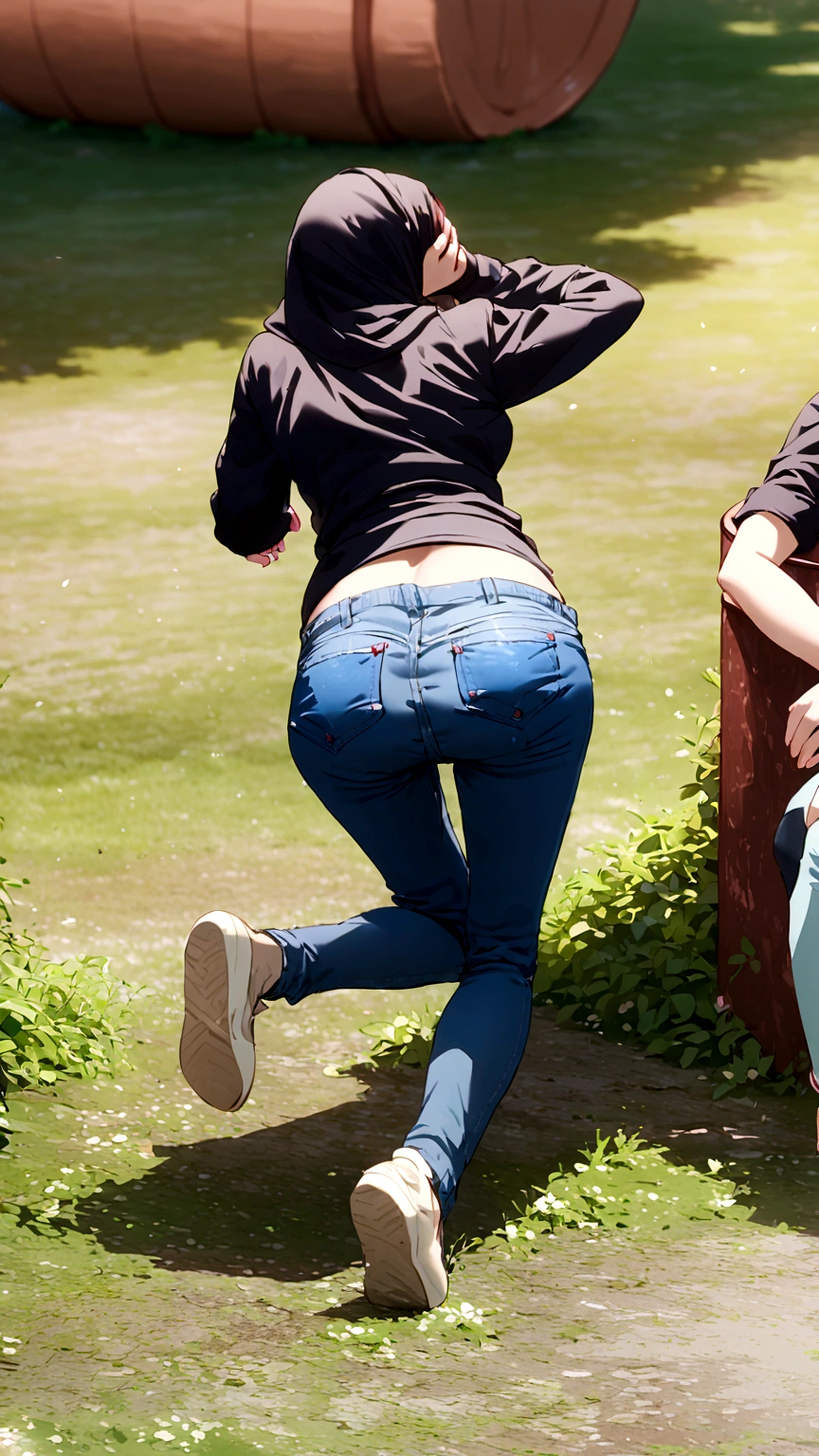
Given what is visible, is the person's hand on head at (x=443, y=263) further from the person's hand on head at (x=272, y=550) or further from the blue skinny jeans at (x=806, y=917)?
the blue skinny jeans at (x=806, y=917)

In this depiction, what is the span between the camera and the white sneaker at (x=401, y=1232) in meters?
2.74

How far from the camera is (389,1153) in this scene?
3.55m

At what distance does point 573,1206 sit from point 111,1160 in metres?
0.85

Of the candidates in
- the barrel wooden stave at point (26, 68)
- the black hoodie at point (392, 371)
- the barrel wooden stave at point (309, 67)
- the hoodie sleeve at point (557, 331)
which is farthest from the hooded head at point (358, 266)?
the barrel wooden stave at point (26, 68)

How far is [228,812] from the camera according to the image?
548cm

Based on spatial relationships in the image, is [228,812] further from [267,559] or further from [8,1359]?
[8,1359]

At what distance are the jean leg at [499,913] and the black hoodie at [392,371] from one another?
1.19ft

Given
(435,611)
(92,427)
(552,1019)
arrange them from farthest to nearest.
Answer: (92,427) → (552,1019) → (435,611)

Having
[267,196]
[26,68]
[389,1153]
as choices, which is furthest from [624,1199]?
[26,68]

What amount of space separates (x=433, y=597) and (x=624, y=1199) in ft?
3.58

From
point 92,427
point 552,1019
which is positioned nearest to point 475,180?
point 92,427

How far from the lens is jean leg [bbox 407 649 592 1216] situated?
3008mm

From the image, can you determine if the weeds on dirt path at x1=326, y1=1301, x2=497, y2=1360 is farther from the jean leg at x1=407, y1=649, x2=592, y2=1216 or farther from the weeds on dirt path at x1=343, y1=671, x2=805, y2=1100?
the weeds on dirt path at x1=343, y1=671, x2=805, y2=1100

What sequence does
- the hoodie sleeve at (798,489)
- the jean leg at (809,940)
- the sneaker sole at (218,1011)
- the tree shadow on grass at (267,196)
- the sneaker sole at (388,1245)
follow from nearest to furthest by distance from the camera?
the sneaker sole at (388,1245) < the jean leg at (809,940) < the sneaker sole at (218,1011) < the hoodie sleeve at (798,489) < the tree shadow on grass at (267,196)
